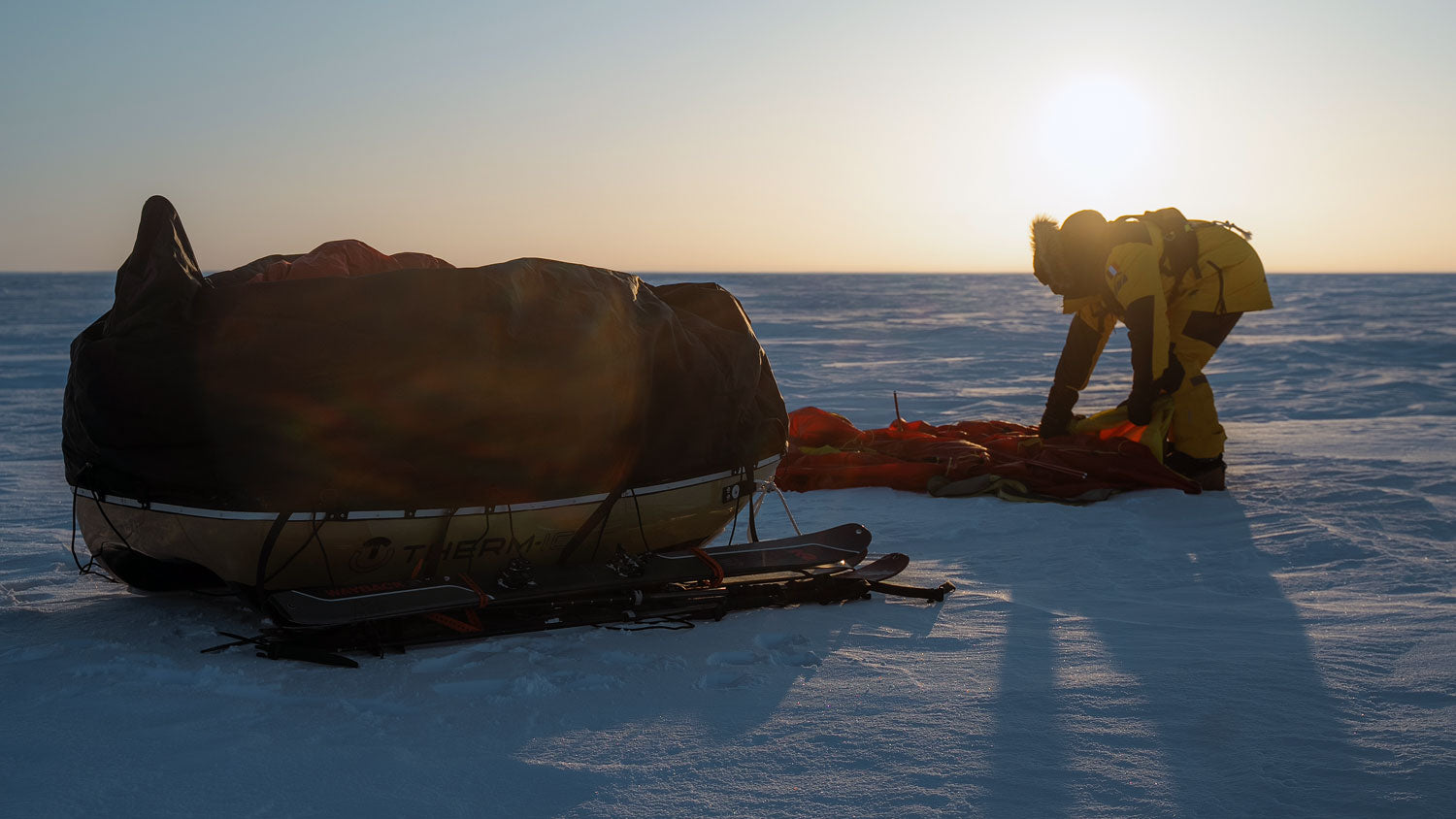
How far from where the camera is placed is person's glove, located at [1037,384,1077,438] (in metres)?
6.51

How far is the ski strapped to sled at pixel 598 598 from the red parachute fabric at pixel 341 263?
1.10 meters

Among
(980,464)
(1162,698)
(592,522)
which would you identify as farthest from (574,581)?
(980,464)

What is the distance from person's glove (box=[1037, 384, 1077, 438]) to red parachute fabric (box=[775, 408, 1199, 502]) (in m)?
0.09

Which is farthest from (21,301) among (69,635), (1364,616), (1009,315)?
(1364,616)

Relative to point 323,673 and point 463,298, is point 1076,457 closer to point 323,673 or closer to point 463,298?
point 463,298

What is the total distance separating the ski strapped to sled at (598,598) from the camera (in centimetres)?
330

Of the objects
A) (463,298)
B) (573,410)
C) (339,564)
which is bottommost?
(339,564)

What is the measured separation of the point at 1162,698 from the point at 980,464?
317 cm

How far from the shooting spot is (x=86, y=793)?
8.04 ft

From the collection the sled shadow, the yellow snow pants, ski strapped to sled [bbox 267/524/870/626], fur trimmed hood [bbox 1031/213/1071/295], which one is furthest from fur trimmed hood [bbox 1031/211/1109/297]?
ski strapped to sled [bbox 267/524/870/626]

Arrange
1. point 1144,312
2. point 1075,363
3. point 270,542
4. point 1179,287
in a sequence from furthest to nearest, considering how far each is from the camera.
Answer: point 1075,363, point 1179,287, point 1144,312, point 270,542

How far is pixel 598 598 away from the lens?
3.69 metres

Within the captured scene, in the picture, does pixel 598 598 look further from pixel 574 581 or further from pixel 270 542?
pixel 270 542

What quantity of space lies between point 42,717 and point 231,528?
704mm
